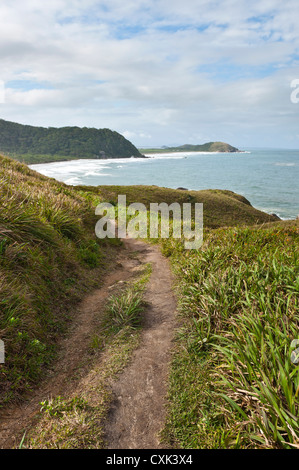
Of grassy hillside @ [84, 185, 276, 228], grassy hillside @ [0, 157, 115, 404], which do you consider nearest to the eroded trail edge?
grassy hillside @ [0, 157, 115, 404]

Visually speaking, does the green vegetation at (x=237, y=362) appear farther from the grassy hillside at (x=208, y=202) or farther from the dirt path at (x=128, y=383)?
the grassy hillside at (x=208, y=202)

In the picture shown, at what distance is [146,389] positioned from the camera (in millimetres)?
4371

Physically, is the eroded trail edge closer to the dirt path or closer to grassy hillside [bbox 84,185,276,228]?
the dirt path

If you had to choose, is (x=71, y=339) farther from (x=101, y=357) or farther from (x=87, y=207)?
(x=87, y=207)

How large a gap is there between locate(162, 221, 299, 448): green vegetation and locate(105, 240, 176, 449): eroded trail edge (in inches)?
8.2

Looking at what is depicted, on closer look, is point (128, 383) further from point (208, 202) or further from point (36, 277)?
point (208, 202)

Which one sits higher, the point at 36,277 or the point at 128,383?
the point at 36,277

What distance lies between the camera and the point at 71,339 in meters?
5.78

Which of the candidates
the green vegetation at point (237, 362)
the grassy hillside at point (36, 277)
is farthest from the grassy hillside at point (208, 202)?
the green vegetation at point (237, 362)

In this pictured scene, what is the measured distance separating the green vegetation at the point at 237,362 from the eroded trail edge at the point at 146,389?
8.2 inches

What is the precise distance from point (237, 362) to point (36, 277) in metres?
4.66

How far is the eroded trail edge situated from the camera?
3.58m

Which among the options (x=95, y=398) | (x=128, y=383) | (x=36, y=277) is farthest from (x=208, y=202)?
(x=95, y=398)

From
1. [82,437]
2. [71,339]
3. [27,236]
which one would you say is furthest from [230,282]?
[27,236]
